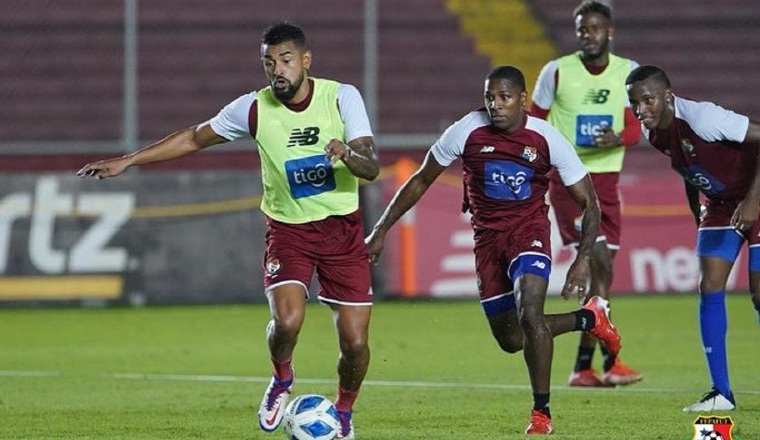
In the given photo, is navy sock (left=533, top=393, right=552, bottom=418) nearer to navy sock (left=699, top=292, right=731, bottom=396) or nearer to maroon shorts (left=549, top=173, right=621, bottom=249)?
navy sock (left=699, top=292, right=731, bottom=396)

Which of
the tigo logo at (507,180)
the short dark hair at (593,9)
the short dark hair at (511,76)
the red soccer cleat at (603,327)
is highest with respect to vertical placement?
the short dark hair at (593,9)

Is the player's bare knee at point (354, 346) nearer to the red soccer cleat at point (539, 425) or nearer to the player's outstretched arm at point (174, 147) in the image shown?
the red soccer cleat at point (539, 425)

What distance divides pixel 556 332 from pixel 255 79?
45.9ft

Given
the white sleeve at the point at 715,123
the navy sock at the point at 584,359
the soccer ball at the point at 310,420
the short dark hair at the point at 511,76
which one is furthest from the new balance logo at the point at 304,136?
the navy sock at the point at 584,359

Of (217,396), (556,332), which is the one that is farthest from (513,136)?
(217,396)

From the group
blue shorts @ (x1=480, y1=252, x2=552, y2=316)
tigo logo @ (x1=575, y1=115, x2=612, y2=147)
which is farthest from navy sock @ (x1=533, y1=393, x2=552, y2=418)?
tigo logo @ (x1=575, y1=115, x2=612, y2=147)

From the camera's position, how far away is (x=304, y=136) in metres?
8.32

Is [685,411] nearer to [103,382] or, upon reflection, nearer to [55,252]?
[103,382]

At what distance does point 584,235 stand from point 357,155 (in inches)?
56.9

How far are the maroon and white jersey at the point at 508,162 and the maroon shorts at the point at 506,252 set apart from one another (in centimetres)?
6

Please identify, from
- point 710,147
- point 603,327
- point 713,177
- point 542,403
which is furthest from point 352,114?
point 713,177

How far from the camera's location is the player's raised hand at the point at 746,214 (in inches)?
344

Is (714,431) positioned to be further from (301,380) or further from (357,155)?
(301,380)

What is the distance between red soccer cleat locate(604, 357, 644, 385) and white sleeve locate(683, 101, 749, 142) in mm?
2154
